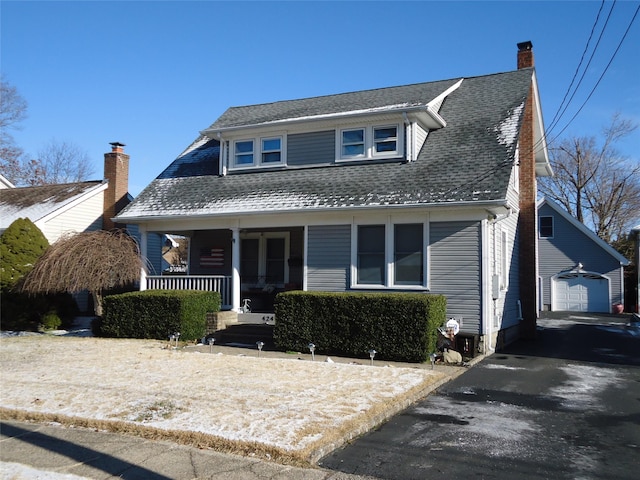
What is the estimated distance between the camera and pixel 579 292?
30.5 meters

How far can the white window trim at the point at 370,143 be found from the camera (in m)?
15.4

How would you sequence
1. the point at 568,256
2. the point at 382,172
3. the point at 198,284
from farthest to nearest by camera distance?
the point at 568,256 < the point at 198,284 < the point at 382,172

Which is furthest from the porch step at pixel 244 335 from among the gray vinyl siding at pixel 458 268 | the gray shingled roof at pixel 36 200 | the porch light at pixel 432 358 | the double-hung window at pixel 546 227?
the double-hung window at pixel 546 227

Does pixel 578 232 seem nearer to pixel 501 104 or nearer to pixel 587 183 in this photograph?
pixel 587 183

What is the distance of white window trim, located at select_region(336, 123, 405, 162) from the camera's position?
50.6ft

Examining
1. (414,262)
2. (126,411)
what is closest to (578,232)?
(414,262)

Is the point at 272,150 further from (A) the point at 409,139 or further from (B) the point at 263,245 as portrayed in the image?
(A) the point at 409,139

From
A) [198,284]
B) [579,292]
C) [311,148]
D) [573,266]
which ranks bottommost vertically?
[579,292]

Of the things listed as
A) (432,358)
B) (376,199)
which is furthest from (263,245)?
(432,358)

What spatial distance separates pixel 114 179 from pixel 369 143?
471 inches

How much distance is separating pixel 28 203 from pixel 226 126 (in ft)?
35.4

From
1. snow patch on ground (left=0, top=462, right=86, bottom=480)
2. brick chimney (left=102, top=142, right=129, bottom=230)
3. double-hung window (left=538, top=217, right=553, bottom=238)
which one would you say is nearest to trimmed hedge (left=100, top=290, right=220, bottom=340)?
brick chimney (left=102, top=142, right=129, bottom=230)

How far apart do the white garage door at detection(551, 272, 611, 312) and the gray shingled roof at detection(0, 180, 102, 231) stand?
2345cm

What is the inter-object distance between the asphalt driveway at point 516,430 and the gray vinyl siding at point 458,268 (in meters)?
1.43
